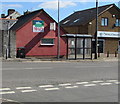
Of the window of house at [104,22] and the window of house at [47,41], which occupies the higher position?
the window of house at [104,22]

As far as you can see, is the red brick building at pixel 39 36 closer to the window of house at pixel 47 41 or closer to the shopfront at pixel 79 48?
the window of house at pixel 47 41

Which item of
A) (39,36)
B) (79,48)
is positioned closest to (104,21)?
(79,48)

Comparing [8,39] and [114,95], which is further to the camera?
[8,39]

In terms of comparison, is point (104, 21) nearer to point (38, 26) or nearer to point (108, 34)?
point (108, 34)

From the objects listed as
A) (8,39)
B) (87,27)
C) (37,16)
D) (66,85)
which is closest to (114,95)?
(66,85)

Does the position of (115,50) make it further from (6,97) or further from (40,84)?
(6,97)

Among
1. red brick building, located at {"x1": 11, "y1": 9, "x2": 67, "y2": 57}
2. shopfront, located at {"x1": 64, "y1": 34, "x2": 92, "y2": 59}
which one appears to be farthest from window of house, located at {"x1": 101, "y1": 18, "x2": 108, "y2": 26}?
red brick building, located at {"x1": 11, "y1": 9, "x2": 67, "y2": 57}

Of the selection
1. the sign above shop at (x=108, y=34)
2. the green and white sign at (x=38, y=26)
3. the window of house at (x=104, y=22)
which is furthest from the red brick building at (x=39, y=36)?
the window of house at (x=104, y=22)

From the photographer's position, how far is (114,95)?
28.5ft

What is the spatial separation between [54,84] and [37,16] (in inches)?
814

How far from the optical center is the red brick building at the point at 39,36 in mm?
29641

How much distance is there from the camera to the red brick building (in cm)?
2964

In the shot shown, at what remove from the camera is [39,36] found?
3033cm

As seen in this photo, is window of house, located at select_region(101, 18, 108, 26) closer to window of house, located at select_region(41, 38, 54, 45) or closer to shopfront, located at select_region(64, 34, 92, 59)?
shopfront, located at select_region(64, 34, 92, 59)
